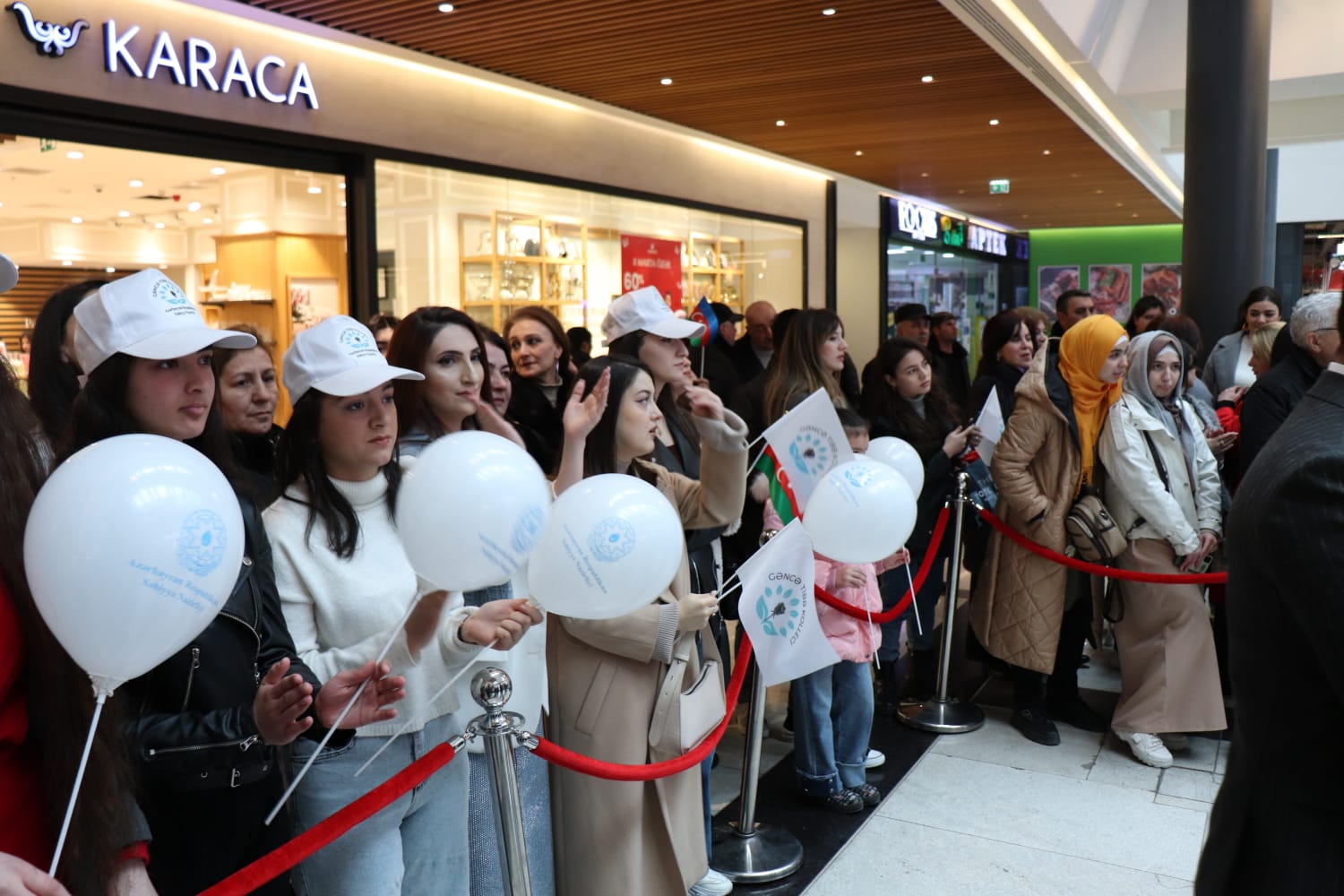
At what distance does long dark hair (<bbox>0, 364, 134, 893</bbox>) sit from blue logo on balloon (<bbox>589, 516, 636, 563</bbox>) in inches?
32.9

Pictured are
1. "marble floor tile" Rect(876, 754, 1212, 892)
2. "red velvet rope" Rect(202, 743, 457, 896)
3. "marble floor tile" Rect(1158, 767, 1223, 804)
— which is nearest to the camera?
"red velvet rope" Rect(202, 743, 457, 896)

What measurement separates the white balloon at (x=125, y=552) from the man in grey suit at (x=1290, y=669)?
1.37 meters

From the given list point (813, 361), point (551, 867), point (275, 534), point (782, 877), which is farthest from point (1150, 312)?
point (275, 534)

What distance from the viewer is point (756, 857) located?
3.27 metres

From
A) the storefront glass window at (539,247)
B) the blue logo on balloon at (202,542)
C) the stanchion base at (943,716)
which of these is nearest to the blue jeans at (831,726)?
the stanchion base at (943,716)

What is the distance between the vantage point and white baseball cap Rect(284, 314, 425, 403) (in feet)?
6.53

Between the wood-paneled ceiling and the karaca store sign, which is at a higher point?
the wood-paneled ceiling

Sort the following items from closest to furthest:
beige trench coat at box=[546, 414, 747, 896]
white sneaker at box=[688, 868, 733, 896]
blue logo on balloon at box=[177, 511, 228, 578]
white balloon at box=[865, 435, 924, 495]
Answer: blue logo on balloon at box=[177, 511, 228, 578], beige trench coat at box=[546, 414, 747, 896], white sneaker at box=[688, 868, 733, 896], white balloon at box=[865, 435, 924, 495]

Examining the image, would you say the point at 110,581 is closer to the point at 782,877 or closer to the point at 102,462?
the point at 102,462

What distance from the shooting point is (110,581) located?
1.28 m

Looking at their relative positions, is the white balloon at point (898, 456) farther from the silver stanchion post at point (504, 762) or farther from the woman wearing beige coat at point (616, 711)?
Answer: the silver stanchion post at point (504, 762)

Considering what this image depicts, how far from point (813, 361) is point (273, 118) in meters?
3.31

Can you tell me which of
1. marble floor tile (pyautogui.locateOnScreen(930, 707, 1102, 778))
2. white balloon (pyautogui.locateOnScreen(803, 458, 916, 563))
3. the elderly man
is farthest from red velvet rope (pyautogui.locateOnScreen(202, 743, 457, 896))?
the elderly man

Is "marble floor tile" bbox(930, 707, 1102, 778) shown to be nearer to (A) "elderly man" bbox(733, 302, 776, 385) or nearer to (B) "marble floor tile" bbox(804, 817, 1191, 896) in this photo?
(B) "marble floor tile" bbox(804, 817, 1191, 896)
